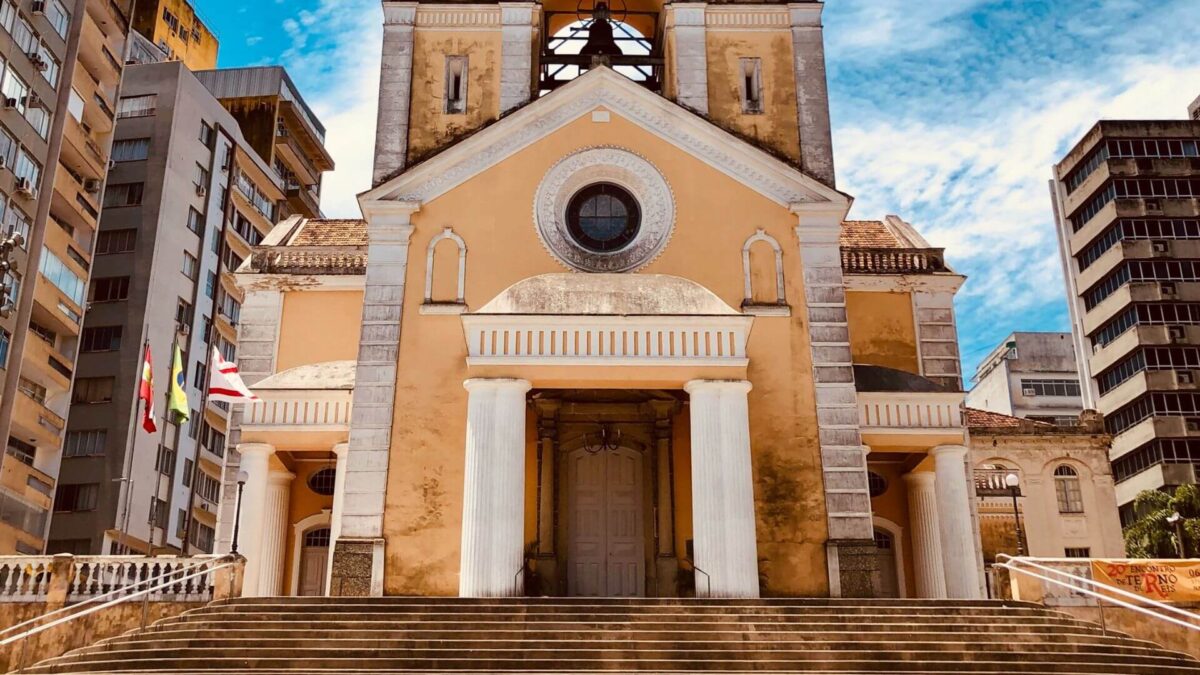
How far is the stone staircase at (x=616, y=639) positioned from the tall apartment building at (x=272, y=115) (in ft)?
152

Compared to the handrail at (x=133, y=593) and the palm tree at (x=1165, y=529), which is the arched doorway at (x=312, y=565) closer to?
the handrail at (x=133, y=593)

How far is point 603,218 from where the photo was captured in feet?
80.4

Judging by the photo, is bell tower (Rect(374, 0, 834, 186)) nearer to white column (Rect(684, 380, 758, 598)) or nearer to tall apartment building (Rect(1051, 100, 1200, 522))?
white column (Rect(684, 380, 758, 598))

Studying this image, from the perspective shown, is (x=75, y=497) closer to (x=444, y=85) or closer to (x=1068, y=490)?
(x=444, y=85)

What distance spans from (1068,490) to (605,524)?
26.9 meters

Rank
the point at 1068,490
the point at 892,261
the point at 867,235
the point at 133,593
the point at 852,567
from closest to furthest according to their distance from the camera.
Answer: the point at 133,593
the point at 852,567
the point at 892,261
the point at 867,235
the point at 1068,490

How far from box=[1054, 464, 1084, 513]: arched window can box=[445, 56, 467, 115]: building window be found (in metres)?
29.1

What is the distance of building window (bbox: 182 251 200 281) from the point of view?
47.7 m

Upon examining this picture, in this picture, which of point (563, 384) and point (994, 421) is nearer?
point (563, 384)

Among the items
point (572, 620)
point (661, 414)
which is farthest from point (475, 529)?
point (661, 414)

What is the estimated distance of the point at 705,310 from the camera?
70.5 ft

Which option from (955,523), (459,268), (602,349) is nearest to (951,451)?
(955,523)

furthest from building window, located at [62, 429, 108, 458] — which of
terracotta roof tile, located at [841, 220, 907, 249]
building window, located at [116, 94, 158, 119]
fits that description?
terracotta roof tile, located at [841, 220, 907, 249]

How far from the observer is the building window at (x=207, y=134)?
5000 cm
